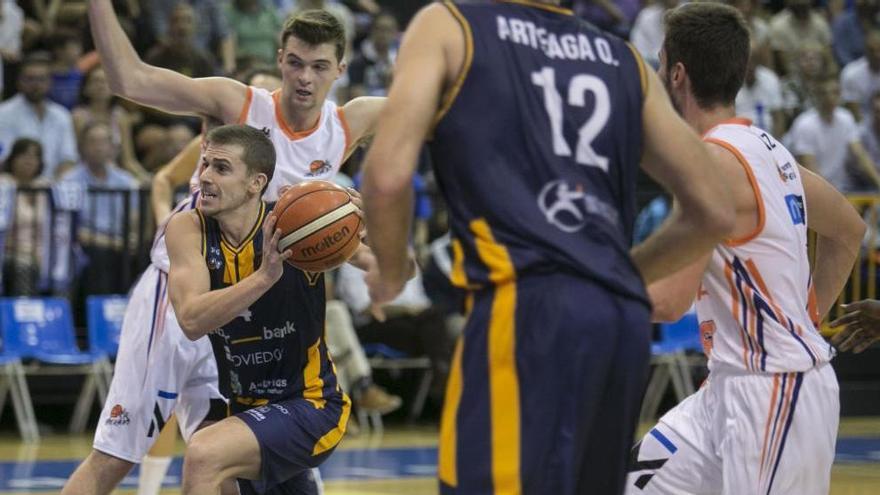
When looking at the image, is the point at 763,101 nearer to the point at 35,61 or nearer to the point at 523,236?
the point at 35,61

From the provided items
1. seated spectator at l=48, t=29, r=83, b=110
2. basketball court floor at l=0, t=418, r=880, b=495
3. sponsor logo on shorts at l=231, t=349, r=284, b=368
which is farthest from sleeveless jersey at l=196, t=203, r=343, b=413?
seated spectator at l=48, t=29, r=83, b=110

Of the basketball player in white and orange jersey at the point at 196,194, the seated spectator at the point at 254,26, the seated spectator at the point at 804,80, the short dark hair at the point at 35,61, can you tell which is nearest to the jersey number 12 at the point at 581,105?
the basketball player in white and orange jersey at the point at 196,194

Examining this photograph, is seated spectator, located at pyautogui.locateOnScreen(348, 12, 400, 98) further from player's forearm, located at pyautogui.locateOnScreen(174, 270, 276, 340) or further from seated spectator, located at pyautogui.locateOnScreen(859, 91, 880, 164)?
player's forearm, located at pyautogui.locateOnScreen(174, 270, 276, 340)

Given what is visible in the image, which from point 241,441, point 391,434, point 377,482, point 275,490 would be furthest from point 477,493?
point 391,434

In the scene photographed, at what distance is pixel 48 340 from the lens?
11664 mm

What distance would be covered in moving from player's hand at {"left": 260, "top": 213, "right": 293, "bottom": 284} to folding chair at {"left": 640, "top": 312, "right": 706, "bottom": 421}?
25.2 ft

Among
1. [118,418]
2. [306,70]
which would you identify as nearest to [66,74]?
[118,418]

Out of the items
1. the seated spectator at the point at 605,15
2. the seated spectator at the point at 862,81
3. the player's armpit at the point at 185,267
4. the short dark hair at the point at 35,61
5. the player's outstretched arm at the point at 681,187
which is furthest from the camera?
the seated spectator at the point at 605,15

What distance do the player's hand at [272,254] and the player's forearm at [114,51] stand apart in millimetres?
812

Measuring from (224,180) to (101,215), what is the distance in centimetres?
667

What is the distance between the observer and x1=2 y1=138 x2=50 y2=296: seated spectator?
11.6 meters

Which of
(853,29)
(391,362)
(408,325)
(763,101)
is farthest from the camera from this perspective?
(853,29)

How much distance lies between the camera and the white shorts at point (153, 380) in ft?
21.2

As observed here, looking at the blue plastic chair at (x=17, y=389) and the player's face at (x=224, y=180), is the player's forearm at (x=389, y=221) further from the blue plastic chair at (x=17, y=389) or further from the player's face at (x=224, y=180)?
the blue plastic chair at (x=17, y=389)
